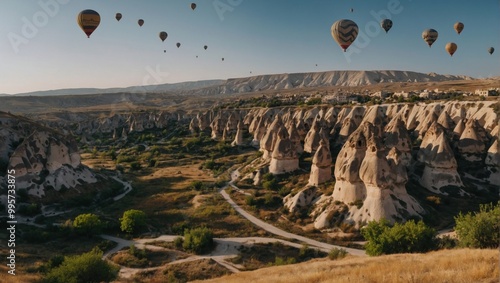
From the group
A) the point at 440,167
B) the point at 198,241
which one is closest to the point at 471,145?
the point at 440,167

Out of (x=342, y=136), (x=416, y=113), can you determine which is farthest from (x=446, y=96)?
(x=342, y=136)

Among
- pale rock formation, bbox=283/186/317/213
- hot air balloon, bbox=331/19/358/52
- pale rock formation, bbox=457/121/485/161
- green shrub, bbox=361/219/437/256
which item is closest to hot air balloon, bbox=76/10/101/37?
hot air balloon, bbox=331/19/358/52

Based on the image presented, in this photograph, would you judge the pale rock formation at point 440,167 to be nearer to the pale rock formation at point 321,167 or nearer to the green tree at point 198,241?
the pale rock formation at point 321,167

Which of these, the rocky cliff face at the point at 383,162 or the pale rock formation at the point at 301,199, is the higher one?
the rocky cliff face at the point at 383,162

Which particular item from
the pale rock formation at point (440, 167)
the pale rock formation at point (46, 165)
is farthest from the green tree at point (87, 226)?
the pale rock formation at point (440, 167)

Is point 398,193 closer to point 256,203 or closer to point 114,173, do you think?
point 256,203

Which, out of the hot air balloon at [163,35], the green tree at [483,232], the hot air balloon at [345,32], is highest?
the hot air balloon at [163,35]

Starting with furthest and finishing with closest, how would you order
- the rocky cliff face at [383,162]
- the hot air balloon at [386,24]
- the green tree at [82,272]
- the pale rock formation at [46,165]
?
the hot air balloon at [386,24]
the pale rock formation at [46,165]
the rocky cliff face at [383,162]
the green tree at [82,272]

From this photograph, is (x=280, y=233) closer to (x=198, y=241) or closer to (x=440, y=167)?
(x=198, y=241)
